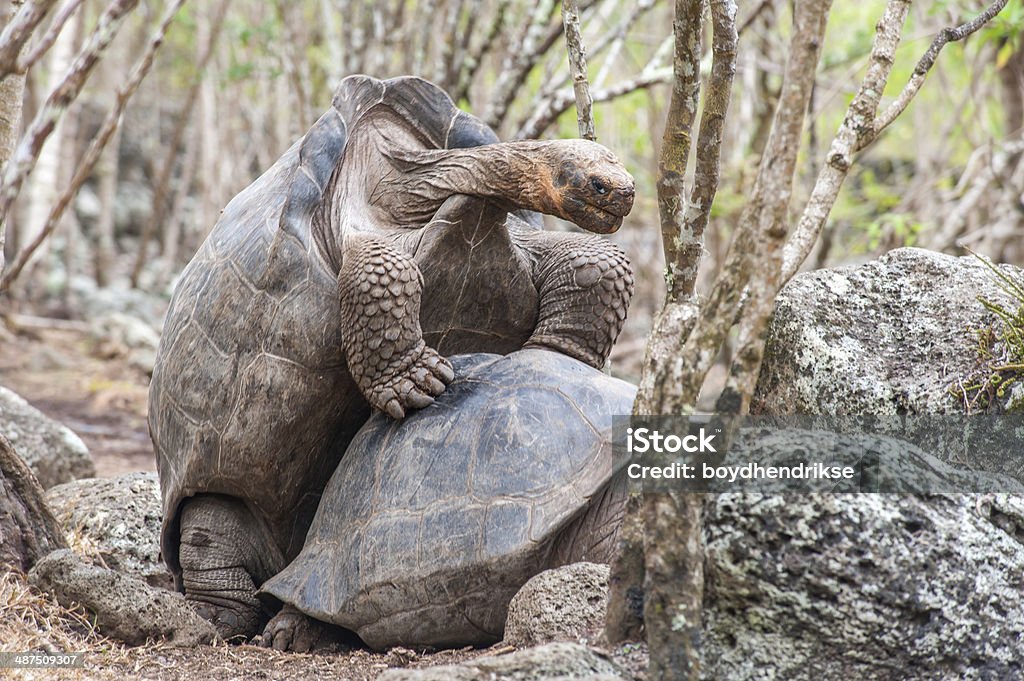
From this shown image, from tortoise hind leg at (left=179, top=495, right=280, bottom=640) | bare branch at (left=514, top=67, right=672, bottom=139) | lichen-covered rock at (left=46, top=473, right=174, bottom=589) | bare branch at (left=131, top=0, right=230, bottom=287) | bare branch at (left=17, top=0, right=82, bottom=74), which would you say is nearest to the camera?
bare branch at (left=17, top=0, right=82, bottom=74)

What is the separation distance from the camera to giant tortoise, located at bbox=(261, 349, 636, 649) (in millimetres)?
2971

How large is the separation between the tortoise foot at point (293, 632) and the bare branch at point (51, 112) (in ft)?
4.85

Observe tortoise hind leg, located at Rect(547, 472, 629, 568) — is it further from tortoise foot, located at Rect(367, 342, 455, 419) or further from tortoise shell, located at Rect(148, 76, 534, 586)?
tortoise shell, located at Rect(148, 76, 534, 586)

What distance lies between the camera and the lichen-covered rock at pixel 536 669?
2072mm

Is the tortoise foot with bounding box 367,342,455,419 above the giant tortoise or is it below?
above

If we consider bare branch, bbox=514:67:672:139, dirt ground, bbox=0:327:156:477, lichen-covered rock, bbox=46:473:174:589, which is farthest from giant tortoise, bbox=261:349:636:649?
dirt ground, bbox=0:327:156:477

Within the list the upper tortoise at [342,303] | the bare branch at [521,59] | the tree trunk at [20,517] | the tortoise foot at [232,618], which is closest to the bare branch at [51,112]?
the upper tortoise at [342,303]

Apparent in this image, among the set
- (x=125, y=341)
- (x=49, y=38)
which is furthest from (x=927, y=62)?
(x=125, y=341)

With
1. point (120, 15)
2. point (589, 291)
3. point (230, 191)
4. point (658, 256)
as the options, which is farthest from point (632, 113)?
point (120, 15)

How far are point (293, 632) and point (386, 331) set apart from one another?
999 millimetres

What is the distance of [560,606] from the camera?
2.60 metres

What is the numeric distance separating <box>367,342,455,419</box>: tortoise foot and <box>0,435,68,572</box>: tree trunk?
1.13 metres


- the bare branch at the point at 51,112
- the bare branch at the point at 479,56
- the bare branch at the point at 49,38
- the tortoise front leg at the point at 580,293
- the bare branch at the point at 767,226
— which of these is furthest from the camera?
the bare branch at the point at 479,56

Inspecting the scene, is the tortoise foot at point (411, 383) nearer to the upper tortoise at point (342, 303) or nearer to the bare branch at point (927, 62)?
the upper tortoise at point (342, 303)
